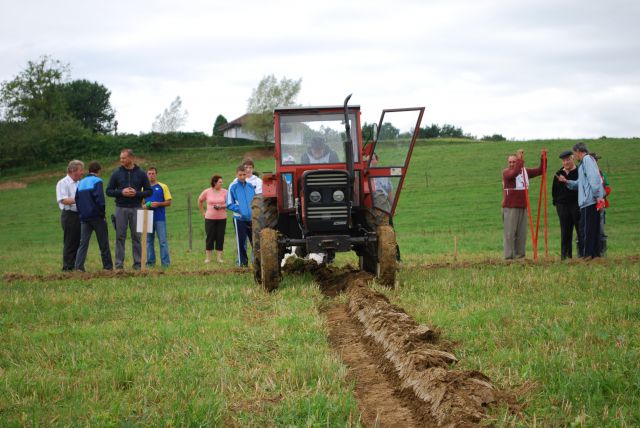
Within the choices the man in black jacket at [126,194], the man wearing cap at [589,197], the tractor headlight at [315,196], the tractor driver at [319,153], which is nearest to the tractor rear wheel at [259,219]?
the tractor driver at [319,153]

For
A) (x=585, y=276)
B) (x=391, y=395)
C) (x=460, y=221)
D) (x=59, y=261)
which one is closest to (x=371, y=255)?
(x=585, y=276)

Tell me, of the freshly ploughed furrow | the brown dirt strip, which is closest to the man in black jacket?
the brown dirt strip

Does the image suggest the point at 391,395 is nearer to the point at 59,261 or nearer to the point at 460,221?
the point at 59,261

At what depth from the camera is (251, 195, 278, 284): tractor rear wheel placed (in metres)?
9.59

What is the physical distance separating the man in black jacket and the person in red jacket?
6.42m

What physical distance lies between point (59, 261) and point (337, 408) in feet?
44.0

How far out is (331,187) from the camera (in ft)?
30.0

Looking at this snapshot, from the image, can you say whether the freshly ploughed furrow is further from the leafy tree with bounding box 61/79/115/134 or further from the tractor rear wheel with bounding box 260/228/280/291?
the leafy tree with bounding box 61/79/115/134

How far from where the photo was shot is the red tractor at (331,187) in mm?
9008

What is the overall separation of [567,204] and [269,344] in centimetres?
815

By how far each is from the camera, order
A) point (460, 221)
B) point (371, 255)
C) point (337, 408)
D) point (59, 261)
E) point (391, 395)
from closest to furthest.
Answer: point (337, 408) < point (391, 395) < point (371, 255) < point (59, 261) < point (460, 221)

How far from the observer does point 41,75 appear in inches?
2972

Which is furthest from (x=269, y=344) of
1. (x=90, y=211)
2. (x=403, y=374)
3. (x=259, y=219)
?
(x=90, y=211)

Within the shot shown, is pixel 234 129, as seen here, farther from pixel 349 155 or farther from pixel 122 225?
pixel 349 155
